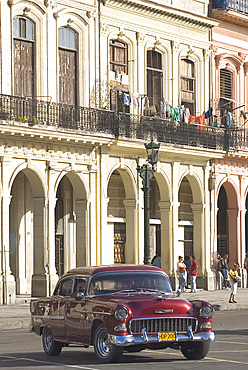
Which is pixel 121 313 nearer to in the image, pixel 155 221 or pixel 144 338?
pixel 144 338

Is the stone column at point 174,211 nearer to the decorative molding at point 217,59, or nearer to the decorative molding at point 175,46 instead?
the decorative molding at point 175,46

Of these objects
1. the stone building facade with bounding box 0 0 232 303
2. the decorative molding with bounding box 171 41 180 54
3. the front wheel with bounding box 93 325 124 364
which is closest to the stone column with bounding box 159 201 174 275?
the stone building facade with bounding box 0 0 232 303

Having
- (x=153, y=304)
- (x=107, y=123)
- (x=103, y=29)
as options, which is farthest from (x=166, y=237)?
(x=153, y=304)

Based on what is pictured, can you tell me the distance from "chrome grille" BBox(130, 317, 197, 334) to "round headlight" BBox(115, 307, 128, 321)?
140 millimetres

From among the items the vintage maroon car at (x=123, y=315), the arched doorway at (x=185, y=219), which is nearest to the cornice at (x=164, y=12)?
the arched doorway at (x=185, y=219)

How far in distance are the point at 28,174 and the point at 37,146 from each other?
948 millimetres

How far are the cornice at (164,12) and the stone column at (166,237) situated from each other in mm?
6712

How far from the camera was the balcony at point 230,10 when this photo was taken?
40.9 metres

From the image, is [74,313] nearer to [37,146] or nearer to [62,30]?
[37,146]

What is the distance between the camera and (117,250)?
37219 mm

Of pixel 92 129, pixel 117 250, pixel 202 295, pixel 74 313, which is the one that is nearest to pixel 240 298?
pixel 202 295

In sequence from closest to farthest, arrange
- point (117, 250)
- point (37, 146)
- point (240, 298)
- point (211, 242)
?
point (37, 146), point (240, 298), point (117, 250), point (211, 242)

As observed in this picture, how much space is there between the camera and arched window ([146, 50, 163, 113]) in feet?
125

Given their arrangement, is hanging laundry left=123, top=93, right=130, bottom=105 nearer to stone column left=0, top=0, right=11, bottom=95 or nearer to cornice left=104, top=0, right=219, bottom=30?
cornice left=104, top=0, right=219, bottom=30
